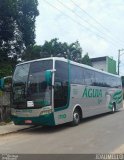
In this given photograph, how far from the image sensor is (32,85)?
13.0 meters

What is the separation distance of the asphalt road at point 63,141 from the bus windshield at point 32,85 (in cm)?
141

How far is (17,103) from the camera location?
13242 mm

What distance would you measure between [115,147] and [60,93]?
4.70 m

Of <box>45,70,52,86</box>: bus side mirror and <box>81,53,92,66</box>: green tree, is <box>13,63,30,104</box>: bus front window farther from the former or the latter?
<box>81,53,92,66</box>: green tree

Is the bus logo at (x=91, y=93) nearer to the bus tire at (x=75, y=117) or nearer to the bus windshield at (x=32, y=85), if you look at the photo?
the bus tire at (x=75, y=117)

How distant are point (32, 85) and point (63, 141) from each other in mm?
3293

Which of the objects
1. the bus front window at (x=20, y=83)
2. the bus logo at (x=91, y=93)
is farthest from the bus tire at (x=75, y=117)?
the bus front window at (x=20, y=83)

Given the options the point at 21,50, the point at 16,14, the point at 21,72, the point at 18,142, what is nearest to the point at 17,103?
the point at 21,72

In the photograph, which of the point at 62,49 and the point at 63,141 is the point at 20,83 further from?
the point at 62,49

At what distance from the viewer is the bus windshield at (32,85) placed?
41.8ft

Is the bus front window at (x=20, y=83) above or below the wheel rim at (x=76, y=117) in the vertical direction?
above

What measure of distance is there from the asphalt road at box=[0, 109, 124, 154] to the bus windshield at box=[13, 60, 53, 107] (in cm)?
141

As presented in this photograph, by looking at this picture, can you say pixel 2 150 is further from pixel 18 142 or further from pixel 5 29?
pixel 5 29

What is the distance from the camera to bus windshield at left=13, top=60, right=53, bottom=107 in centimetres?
1275
